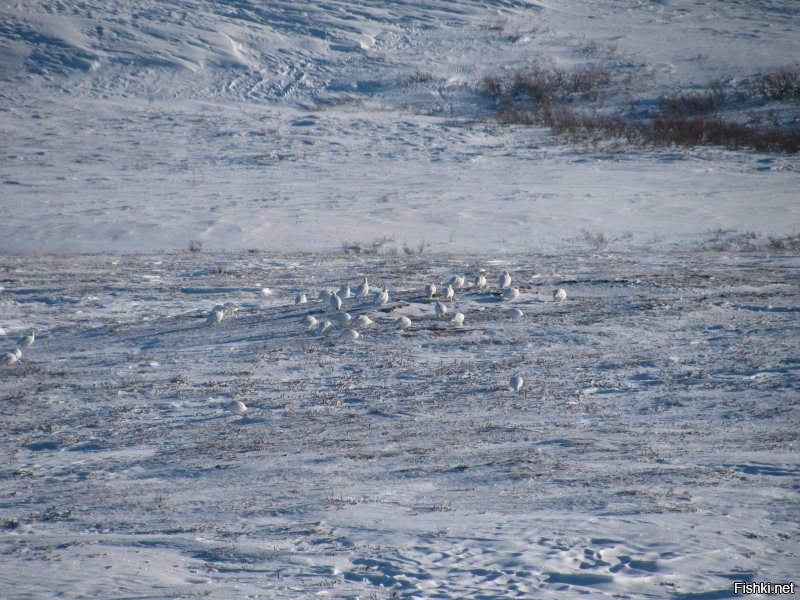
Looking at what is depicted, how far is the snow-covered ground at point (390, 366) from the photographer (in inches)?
143

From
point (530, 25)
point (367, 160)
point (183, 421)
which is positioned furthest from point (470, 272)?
point (530, 25)

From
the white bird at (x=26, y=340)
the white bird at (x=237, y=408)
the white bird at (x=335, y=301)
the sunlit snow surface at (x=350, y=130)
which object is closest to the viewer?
the white bird at (x=237, y=408)

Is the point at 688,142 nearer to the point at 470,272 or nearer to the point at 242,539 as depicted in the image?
the point at 470,272

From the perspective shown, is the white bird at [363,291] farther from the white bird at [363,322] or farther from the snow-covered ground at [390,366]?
the white bird at [363,322]

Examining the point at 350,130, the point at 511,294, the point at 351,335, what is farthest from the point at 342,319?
the point at 350,130

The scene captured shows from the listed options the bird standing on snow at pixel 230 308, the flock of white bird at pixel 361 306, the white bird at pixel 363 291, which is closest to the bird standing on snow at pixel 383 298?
→ the flock of white bird at pixel 361 306

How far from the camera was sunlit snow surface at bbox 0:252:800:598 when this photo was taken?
11.5 ft

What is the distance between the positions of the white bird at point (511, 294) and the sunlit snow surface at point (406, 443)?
0.18m

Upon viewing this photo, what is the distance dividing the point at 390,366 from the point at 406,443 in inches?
65.2

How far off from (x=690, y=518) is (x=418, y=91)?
74.1ft

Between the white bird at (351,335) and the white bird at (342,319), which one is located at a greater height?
the white bird at (342,319)

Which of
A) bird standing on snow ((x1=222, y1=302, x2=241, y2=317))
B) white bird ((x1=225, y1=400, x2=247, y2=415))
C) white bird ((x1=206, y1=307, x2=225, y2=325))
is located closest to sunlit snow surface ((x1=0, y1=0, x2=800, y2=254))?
bird standing on snow ((x1=222, y1=302, x2=241, y2=317))

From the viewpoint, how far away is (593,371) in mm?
6516

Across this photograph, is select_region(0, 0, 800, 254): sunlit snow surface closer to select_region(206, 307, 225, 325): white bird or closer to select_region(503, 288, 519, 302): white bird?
select_region(503, 288, 519, 302): white bird
